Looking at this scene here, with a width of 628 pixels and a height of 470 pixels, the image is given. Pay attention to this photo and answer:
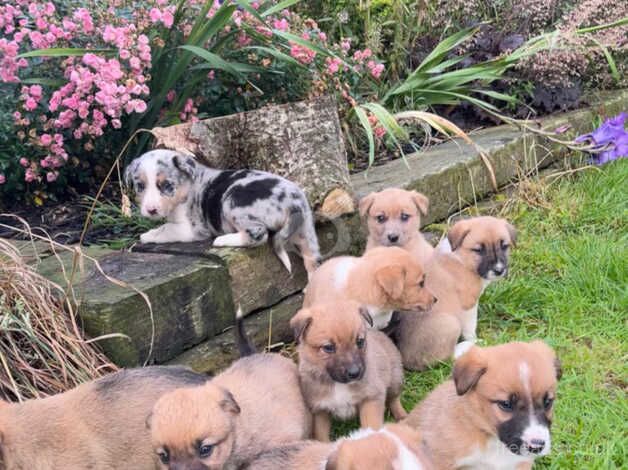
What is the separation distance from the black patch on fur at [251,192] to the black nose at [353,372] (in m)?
1.54

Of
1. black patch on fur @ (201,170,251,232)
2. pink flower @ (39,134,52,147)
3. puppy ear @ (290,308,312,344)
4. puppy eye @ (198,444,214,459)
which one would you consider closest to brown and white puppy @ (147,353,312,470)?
puppy eye @ (198,444,214,459)

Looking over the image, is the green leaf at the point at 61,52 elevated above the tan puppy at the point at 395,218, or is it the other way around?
the green leaf at the point at 61,52

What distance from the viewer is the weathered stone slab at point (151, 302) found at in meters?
3.78

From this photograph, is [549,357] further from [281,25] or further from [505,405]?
[281,25]

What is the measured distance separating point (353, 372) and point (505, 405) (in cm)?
73

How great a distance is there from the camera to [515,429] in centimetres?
306

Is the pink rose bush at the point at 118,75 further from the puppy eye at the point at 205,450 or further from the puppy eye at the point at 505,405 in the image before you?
the puppy eye at the point at 505,405

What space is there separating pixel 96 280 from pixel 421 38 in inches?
220

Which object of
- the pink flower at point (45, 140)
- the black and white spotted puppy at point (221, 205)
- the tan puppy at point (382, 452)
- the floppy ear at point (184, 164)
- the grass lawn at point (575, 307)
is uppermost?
the pink flower at point (45, 140)

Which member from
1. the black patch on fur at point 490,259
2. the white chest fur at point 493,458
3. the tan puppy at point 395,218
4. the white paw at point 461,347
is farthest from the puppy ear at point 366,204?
the white chest fur at point 493,458

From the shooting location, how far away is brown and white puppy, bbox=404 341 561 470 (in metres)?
3.06

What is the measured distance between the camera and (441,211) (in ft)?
20.9

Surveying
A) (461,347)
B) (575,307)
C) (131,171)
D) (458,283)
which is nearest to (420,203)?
(458,283)

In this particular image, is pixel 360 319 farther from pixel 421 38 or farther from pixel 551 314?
pixel 421 38
